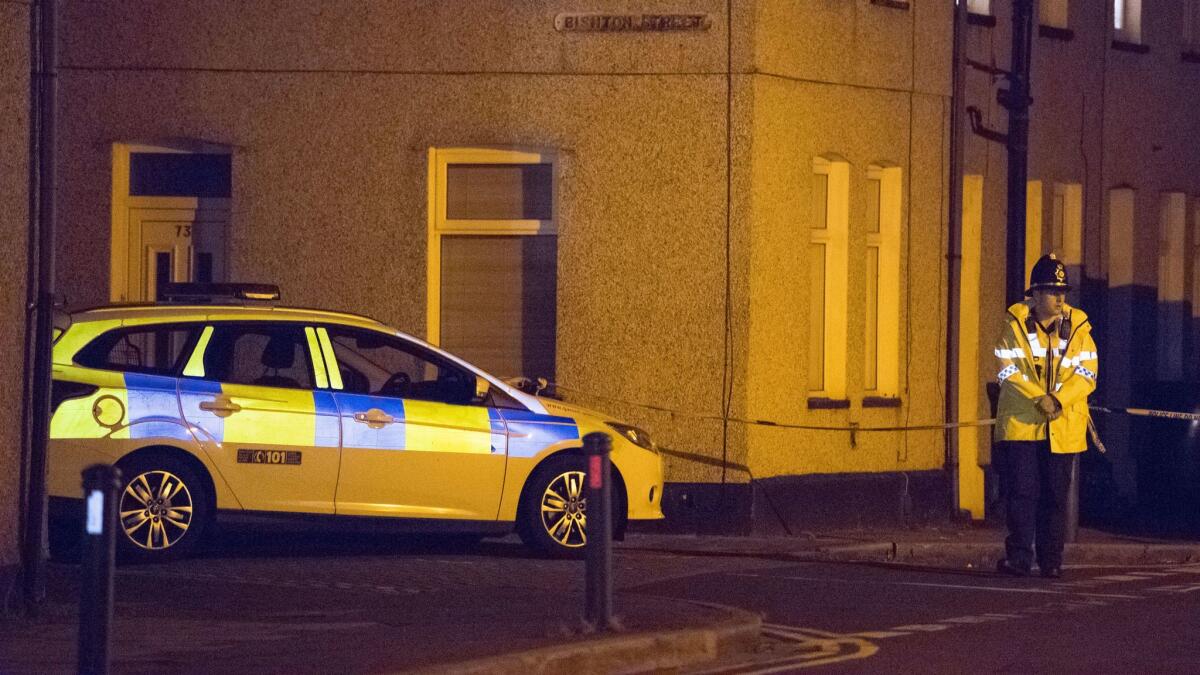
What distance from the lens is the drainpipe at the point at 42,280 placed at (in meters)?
11.0

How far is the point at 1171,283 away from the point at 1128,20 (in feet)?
9.13

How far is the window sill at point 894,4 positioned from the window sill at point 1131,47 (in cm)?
382

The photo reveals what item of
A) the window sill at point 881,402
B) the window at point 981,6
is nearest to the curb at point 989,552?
the window sill at point 881,402

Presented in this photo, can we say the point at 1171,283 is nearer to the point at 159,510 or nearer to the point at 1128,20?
the point at 1128,20

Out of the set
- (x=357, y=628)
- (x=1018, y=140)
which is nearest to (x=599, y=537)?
(x=357, y=628)

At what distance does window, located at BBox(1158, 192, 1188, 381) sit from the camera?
2206cm

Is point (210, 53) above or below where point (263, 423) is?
above

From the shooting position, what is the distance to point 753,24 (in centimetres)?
1658

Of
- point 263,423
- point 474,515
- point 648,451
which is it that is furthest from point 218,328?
point 648,451

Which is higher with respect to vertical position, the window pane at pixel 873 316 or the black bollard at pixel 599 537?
the window pane at pixel 873 316

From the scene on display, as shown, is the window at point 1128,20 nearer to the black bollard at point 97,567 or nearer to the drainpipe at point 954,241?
the drainpipe at point 954,241

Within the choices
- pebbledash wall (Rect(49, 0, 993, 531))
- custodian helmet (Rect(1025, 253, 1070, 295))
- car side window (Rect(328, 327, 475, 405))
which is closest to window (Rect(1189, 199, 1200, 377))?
pebbledash wall (Rect(49, 0, 993, 531))

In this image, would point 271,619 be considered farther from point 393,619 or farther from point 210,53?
point 210,53

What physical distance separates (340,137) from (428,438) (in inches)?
154
